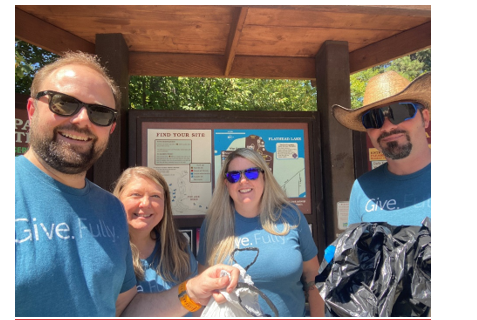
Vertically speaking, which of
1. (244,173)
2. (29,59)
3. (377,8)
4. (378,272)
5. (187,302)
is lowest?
(187,302)

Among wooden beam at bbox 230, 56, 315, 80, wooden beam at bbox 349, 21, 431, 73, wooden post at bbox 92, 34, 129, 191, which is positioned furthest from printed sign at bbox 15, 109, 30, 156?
wooden beam at bbox 349, 21, 431, 73

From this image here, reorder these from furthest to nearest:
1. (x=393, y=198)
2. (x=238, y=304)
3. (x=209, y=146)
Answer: (x=209, y=146), (x=393, y=198), (x=238, y=304)

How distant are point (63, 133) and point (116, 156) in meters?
1.46

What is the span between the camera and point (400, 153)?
5.91 feet

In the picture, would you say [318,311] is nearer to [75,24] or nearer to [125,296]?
[125,296]

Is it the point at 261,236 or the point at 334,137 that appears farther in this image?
the point at 334,137

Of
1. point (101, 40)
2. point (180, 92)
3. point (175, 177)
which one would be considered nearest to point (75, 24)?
point (101, 40)

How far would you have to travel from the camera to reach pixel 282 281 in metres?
2.10

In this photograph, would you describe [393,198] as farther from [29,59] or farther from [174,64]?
[29,59]

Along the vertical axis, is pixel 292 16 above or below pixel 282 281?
above

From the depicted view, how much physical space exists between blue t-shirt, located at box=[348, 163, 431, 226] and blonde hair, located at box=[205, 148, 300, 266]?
1.92 ft

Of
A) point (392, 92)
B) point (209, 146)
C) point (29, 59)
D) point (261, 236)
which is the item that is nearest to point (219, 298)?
point (261, 236)

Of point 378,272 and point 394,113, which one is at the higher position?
point 394,113

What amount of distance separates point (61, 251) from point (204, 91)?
7.56 meters
